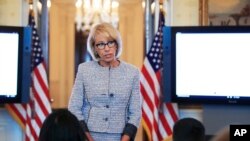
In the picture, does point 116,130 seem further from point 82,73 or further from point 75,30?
point 75,30

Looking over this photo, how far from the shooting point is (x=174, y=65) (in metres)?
4.60

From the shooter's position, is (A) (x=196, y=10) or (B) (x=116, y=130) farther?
(A) (x=196, y=10)

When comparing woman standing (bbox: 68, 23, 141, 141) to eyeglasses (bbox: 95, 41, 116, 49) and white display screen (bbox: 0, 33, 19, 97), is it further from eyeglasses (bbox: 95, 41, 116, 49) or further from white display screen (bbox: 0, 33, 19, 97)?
white display screen (bbox: 0, 33, 19, 97)

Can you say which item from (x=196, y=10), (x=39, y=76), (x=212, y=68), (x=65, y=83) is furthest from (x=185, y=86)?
(x=65, y=83)

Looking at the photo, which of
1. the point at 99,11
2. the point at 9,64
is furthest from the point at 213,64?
the point at 99,11

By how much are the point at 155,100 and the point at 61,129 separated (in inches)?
134

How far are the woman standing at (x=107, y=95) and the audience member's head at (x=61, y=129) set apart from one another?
54.2 inches

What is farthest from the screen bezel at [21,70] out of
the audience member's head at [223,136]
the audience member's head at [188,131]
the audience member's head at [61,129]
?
the audience member's head at [223,136]

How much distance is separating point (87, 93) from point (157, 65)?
6.43 ft

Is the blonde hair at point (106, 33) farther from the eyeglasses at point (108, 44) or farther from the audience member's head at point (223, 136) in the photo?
the audience member's head at point (223, 136)

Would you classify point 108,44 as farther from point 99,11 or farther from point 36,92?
point 99,11

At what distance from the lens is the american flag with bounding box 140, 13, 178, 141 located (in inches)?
190

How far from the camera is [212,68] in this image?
179 inches

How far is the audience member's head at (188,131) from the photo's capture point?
1493 mm
